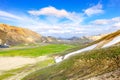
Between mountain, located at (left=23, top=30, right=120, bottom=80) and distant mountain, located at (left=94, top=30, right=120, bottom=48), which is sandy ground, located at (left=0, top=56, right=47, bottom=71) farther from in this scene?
mountain, located at (left=23, top=30, right=120, bottom=80)

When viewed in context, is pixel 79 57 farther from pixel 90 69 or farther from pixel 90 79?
pixel 90 79

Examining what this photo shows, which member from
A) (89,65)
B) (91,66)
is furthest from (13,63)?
(91,66)

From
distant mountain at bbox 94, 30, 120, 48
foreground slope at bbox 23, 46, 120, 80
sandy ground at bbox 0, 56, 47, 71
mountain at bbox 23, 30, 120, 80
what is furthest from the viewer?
sandy ground at bbox 0, 56, 47, 71

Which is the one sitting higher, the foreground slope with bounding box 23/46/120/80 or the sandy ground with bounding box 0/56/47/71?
the sandy ground with bounding box 0/56/47/71

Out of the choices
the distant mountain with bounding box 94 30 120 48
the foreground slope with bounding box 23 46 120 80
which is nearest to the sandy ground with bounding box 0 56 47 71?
the distant mountain with bounding box 94 30 120 48

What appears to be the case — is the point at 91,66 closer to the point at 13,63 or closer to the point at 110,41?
the point at 110,41

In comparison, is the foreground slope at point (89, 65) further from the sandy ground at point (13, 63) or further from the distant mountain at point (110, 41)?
the sandy ground at point (13, 63)

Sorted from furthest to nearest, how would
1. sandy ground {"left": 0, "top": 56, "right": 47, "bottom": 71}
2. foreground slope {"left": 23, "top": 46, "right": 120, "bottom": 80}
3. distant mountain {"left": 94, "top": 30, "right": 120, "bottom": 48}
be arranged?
1. sandy ground {"left": 0, "top": 56, "right": 47, "bottom": 71}
2. distant mountain {"left": 94, "top": 30, "right": 120, "bottom": 48}
3. foreground slope {"left": 23, "top": 46, "right": 120, "bottom": 80}

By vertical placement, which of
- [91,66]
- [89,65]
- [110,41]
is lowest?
[91,66]

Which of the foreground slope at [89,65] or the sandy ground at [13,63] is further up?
the sandy ground at [13,63]

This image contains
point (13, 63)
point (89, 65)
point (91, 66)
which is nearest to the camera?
point (91, 66)

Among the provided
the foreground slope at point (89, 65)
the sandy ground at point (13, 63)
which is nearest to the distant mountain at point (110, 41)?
the foreground slope at point (89, 65)

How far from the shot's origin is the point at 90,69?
32.7 meters

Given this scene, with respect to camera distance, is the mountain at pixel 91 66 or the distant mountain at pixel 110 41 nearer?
the mountain at pixel 91 66
